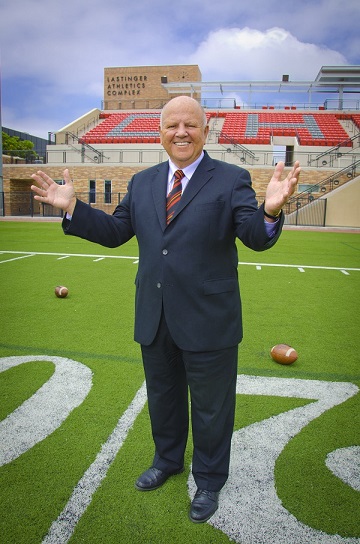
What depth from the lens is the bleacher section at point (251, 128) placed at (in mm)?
31203

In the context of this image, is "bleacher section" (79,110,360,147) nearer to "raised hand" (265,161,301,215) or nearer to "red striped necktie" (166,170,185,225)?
"red striped necktie" (166,170,185,225)

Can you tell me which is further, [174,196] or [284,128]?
[284,128]

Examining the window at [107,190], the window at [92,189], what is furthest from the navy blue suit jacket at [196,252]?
the window at [92,189]

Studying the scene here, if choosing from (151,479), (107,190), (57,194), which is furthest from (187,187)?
(107,190)

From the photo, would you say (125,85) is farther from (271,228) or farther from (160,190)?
(271,228)

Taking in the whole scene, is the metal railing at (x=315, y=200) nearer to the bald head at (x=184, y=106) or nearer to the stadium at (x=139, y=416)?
A: the stadium at (x=139, y=416)

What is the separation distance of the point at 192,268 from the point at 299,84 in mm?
40360

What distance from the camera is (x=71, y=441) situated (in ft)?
8.91

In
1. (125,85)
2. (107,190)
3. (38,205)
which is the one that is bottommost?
(38,205)

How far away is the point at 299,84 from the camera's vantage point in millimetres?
37562

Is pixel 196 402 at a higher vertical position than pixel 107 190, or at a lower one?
lower

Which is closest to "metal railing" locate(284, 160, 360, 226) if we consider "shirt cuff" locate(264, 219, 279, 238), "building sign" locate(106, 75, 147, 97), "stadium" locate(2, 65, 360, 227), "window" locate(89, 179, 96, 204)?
"stadium" locate(2, 65, 360, 227)

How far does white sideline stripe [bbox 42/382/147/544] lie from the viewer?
6.51 ft

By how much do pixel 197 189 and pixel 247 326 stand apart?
3.32 metres
